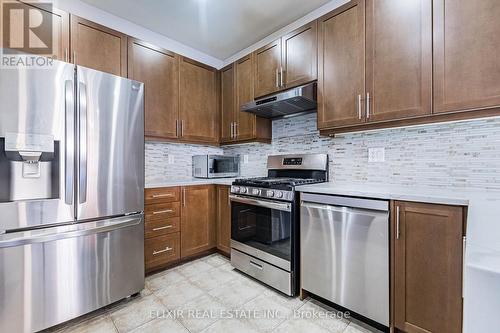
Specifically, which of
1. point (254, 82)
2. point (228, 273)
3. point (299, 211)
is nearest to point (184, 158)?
point (254, 82)

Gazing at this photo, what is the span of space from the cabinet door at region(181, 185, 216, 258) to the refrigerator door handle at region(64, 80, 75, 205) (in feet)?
3.53

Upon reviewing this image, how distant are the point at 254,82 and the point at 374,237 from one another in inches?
78.8

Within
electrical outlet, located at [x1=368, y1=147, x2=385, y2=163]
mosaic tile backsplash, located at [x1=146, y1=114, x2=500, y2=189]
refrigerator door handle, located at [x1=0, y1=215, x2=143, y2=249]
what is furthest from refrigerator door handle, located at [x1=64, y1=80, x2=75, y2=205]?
electrical outlet, located at [x1=368, y1=147, x2=385, y2=163]

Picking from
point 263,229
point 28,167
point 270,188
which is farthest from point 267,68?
point 28,167

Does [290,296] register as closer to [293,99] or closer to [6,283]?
[293,99]

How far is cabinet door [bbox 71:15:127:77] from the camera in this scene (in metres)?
1.99

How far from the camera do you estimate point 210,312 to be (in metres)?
1.71

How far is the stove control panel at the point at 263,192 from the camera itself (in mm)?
1878

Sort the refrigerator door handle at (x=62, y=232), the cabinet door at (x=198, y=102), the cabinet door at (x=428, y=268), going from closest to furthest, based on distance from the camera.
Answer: the cabinet door at (x=428, y=268) < the refrigerator door handle at (x=62, y=232) < the cabinet door at (x=198, y=102)

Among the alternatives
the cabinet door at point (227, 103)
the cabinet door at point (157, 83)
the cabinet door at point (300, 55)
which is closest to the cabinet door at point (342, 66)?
the cabinet door at point (300, 55)

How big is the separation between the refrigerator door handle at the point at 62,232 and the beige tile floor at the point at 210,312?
2.10 ft

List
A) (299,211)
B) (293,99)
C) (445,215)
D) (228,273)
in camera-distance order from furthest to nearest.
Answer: (228,273) < (293,99) < (299,211) < (445,215)

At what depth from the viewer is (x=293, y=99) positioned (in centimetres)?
205

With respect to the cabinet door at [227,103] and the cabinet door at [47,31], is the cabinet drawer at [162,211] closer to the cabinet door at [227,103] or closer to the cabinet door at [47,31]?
the cabinet door at [227,103]
